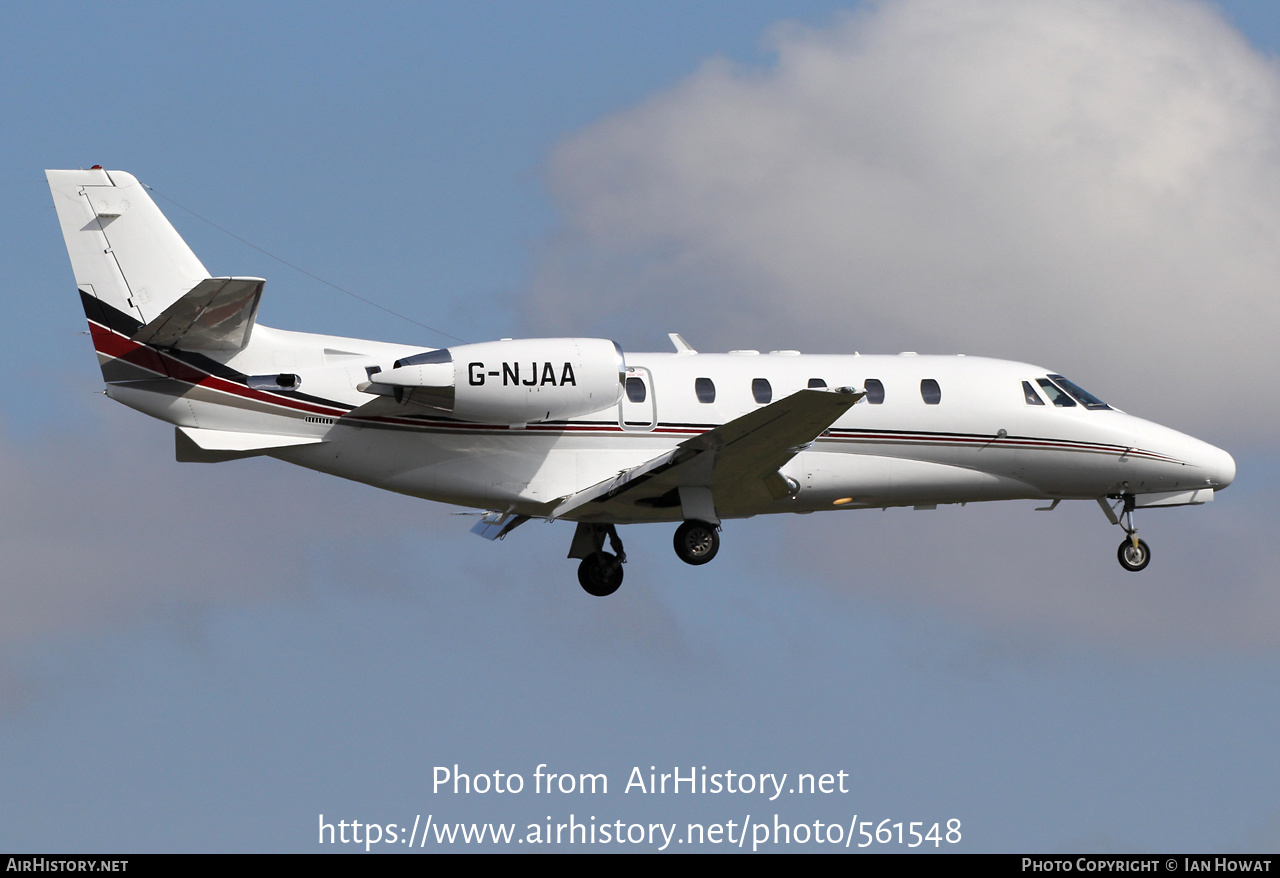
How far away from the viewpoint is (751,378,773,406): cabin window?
22797 millimetres

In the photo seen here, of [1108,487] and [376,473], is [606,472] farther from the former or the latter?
[1108,487]

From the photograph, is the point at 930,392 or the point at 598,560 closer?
the point at 930,392

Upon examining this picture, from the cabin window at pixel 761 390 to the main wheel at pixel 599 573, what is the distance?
11.8 feet

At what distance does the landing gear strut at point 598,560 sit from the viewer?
24766 mm

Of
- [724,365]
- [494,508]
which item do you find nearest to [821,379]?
[724,365]

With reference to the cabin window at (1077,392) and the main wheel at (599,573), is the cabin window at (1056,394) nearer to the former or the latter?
the cabin window at (1077,392)

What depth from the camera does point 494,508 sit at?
22734mm

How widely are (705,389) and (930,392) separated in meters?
3.33

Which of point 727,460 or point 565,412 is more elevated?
point 565,412

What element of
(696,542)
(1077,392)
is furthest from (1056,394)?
(696,542)

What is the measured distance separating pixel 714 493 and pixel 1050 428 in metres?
5.32

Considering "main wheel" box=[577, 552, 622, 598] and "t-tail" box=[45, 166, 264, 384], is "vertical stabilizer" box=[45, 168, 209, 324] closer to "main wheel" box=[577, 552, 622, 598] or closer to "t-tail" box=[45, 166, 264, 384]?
"t-tail" box=[45, 166, 264, 384]

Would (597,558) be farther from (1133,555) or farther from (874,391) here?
(1133,555)

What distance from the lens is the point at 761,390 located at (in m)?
22.9
